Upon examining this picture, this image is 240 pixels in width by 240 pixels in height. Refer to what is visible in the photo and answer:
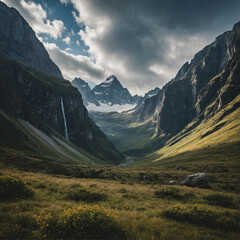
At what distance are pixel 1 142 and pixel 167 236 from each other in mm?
108344

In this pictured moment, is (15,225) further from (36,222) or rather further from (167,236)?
(167,236)

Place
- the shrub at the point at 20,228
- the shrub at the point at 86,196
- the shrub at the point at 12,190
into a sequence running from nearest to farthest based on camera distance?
the shrub at the point at 20,228 < the shrub at the point at 12,190 < the shrub at the point at 86,196

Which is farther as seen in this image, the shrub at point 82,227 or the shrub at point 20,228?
the shrub at point 82,227

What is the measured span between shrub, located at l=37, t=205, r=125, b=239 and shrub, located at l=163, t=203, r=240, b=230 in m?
5.51

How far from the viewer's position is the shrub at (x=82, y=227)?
875cm

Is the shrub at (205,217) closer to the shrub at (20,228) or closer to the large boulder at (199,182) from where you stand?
the shrub at (20,228)

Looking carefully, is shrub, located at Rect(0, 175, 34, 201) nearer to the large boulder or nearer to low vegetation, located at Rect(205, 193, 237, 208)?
low vegetation, located at Rect(205, 193, 237, 208)

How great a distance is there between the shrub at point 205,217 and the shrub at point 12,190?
13.2m

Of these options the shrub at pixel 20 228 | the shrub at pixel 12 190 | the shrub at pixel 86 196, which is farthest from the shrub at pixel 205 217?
the shrub at pixel 12 190

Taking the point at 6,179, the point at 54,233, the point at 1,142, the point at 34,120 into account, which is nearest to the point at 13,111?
the point at 34,120

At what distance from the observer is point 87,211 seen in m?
10.2

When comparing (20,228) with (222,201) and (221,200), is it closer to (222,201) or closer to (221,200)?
(222,201)

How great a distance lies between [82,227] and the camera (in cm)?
880

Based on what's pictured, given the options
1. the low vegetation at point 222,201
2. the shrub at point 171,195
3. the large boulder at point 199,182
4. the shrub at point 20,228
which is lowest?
the large boulder at point 199,182
